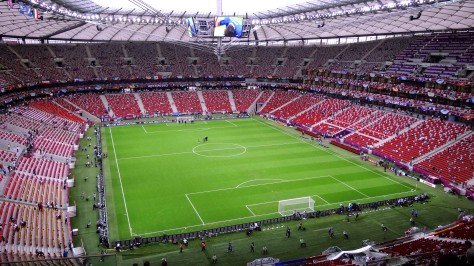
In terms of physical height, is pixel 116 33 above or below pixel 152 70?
above

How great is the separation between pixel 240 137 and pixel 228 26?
17173 mm

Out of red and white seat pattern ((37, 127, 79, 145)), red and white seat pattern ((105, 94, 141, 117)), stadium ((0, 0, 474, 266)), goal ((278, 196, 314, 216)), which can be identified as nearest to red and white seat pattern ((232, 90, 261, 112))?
stadium ((0, 0, 474, 266))

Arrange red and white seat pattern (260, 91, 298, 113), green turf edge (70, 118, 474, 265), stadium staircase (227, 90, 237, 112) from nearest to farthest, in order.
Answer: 1. green turf edge (70, 118, 474, 265)
2. red and white seat pattern (260, 91, 298, 113)
3. stadium staircase (227, 90, 237, 112)

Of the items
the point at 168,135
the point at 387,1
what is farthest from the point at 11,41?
the point at 387,1

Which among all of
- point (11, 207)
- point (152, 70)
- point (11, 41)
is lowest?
point (11, 207)

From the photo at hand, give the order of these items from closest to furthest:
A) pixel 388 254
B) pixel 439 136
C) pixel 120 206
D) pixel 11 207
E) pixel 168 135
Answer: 1. pixel 388 254
2. pixel 11 207
3. pixel 120 206
4. pixel 439 136
5. pixel 168 135

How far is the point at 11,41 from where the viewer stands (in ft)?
254

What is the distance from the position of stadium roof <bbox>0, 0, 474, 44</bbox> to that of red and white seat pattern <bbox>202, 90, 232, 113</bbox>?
567 inches

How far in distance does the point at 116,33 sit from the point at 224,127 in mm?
32841

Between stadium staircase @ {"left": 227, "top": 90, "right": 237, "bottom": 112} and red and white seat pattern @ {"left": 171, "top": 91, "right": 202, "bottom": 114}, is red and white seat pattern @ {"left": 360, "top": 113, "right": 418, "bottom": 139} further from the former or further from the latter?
red and white seat pattern @ {"left": 171, "top": 91, "right": 202, "bottom": 114}

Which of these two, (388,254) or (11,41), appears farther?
(11,41)

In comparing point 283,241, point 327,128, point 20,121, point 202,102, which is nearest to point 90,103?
point 202,102

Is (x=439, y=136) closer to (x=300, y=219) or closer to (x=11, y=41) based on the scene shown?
(x=300, y=219)

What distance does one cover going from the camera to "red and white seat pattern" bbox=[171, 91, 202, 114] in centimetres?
8284
